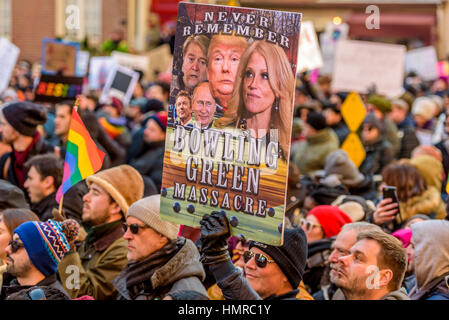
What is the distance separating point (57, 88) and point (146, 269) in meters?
5.37

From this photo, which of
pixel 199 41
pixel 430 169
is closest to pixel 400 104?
pixel 430 169

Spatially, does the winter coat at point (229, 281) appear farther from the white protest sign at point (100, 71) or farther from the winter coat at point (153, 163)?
the white protest sign at point (100, 71)

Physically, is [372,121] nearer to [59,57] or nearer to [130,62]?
[59,57]

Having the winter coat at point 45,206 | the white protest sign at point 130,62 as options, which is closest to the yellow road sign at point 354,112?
the winter coat at point 45,206

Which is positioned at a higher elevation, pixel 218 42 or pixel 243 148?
pixel 218 42

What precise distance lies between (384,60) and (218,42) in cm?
767

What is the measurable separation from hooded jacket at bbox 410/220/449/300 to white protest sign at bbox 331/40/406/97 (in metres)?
6.67

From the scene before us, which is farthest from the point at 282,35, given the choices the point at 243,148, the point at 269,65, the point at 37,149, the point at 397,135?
the point at 397,135

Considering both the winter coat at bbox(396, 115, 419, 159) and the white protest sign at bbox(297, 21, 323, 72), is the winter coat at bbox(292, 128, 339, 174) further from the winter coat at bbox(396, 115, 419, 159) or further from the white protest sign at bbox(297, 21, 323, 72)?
the white protest sign at bbox(297, 21, 323, 72)

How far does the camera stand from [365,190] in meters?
7.69

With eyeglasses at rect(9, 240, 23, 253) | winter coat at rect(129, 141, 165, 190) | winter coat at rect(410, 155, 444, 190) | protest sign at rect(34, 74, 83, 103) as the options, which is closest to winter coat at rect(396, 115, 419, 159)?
winter coat at rect(410, 155, 444, 190)

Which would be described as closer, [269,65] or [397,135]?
[269,65]

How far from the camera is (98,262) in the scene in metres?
4.78
